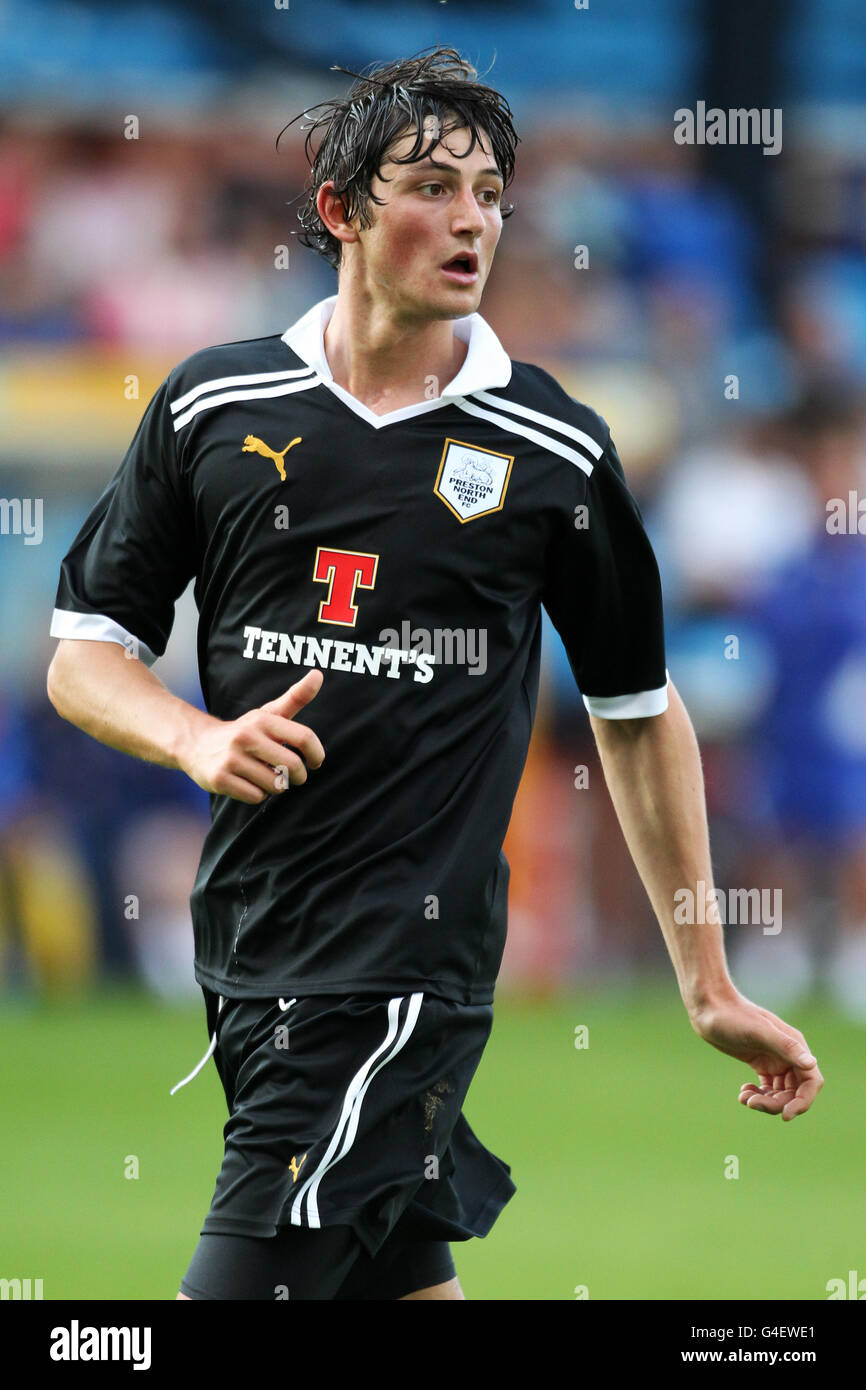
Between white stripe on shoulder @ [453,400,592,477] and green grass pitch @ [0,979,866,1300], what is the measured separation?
2.98 metres

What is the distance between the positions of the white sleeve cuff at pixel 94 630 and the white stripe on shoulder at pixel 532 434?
70 centimetres

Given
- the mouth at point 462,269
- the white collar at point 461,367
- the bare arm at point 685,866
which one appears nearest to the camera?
the mouth at point 462,269

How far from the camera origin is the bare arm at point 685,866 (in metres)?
3.66

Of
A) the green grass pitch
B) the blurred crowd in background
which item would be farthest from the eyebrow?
the blurred crowd in background

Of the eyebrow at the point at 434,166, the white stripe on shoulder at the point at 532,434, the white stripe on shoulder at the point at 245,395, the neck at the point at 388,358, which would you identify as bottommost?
the white stripe on shoulder at the point at 532,434

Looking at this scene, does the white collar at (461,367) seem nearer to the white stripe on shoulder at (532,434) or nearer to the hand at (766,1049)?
the white stripe on shoulder at (532,434)

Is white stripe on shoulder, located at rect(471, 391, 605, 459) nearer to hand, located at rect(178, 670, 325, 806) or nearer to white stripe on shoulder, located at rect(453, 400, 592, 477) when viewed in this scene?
white stripe on shoulder, located at rect(453, 400, 592, 477)

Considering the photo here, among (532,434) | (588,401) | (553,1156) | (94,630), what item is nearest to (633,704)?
(532,434)

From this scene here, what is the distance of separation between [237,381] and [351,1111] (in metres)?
1.26

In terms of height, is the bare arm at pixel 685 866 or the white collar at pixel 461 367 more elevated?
the white collar at pixel 461 367

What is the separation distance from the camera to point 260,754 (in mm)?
3051

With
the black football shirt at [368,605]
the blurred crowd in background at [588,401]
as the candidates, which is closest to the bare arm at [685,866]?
the black football shirt at [368,605]

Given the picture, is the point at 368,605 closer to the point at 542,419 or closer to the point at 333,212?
the point at 542,419

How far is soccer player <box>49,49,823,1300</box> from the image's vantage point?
331 centimetres
